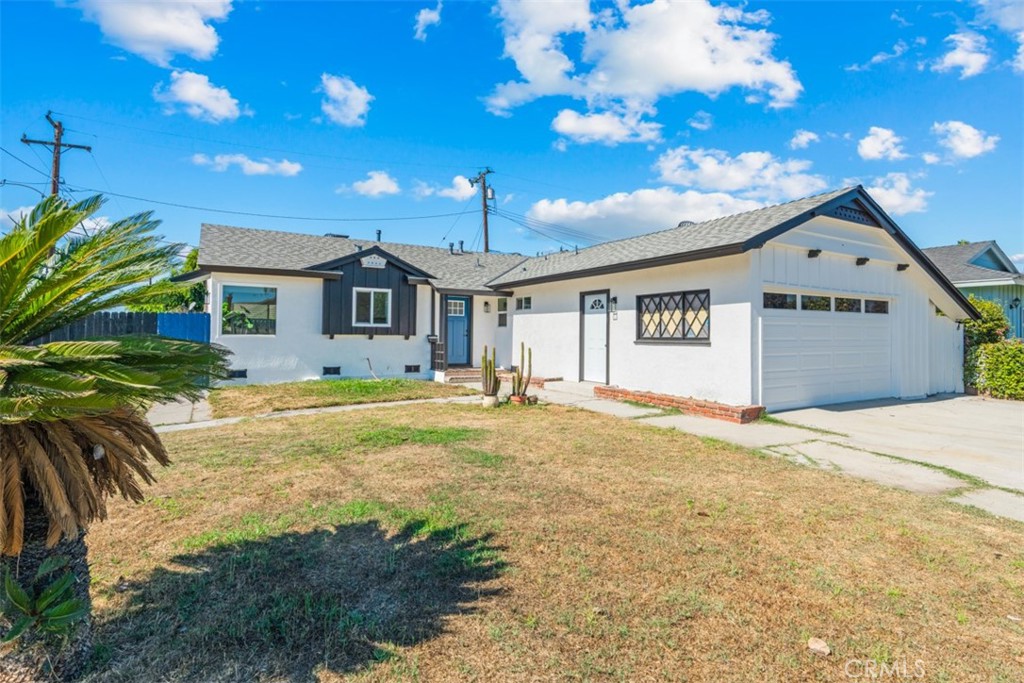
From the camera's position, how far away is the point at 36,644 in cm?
222

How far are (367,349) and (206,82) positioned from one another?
28.7 feet

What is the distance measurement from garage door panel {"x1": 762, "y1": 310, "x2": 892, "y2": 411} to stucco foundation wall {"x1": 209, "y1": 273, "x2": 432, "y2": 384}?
31.7 ft

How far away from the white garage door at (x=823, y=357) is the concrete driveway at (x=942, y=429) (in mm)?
321

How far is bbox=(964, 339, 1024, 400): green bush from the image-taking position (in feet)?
38.6

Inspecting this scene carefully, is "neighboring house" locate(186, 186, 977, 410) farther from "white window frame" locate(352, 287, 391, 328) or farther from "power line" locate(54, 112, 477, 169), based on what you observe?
"power line" locate(54, 112, 477, 169)

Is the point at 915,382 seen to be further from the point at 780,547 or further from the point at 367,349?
the point at 367,349

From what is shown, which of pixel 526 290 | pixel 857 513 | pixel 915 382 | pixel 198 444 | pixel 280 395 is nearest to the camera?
pixel 857 513

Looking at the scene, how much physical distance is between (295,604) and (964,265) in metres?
25.0

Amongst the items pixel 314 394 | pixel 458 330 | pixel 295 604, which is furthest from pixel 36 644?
pixel 458 330

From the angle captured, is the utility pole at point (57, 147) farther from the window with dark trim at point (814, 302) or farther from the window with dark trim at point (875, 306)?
the window with dark trim at point (875, 306)

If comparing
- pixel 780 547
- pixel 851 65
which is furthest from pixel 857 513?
pixel 851 65

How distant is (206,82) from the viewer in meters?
14.0

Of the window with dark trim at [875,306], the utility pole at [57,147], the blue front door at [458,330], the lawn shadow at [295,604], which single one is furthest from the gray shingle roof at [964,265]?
the utility pole at [57,147]

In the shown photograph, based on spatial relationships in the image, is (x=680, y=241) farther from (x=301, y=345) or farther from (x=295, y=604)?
(x=301, y=345)
